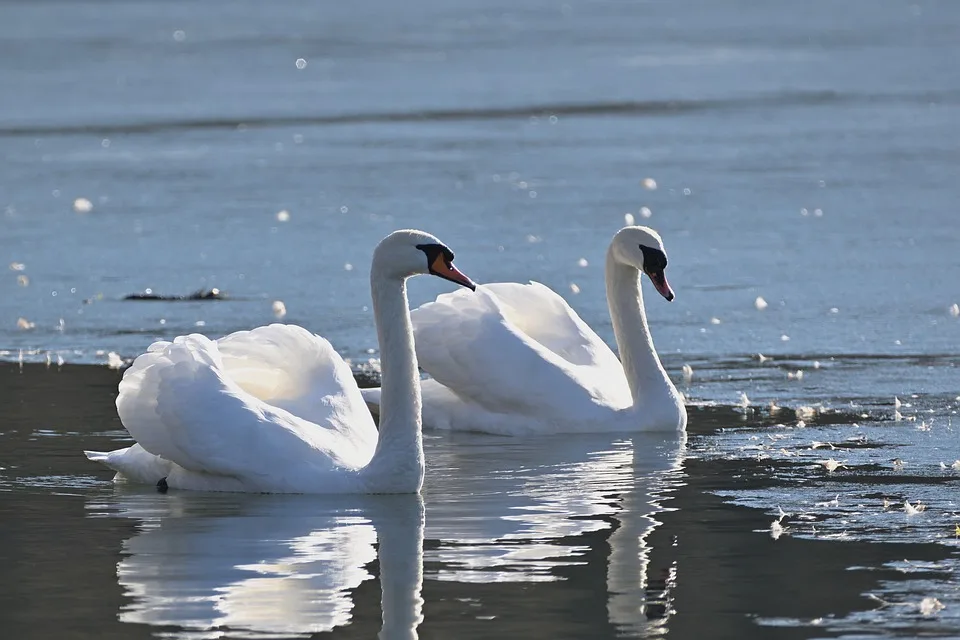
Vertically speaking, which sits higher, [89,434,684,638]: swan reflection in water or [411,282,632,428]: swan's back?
[411,282,632,428]: swan's back

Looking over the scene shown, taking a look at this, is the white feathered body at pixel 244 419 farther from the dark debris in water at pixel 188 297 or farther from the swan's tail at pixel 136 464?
the dark debris in water at pixel 188 297

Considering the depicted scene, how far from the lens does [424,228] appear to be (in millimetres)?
14484

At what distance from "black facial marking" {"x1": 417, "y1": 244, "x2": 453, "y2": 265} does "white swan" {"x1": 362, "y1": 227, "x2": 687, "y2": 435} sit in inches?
78.4

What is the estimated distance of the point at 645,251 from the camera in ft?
32.1

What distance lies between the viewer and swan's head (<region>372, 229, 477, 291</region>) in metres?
7.59

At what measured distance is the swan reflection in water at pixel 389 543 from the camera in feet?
19.3

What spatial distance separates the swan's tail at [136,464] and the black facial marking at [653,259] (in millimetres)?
2798

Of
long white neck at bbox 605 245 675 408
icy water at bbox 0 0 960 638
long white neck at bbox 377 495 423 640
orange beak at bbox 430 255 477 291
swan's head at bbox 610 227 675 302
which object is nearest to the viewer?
long white neck at bbox 377 495 423 640

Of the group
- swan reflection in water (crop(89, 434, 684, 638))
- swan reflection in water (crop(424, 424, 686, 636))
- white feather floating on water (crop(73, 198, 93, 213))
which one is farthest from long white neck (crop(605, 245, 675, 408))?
white feather floating on water (crop(73, 198, 93, 213))

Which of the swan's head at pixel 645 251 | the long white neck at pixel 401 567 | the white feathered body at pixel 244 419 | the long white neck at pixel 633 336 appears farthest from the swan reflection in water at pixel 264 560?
the swan's head at pixel 645 251

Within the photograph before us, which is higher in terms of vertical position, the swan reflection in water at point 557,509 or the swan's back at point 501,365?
the swan's back at point 501,365

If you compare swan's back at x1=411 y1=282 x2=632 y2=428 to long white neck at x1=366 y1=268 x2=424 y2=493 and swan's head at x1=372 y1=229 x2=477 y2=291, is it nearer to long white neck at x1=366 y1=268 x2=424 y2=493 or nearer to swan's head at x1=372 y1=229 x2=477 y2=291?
long white neck at x1=366 y1=268 x2=424 y2=493

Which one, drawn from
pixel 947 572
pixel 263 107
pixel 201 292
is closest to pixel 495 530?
pixel 947 572

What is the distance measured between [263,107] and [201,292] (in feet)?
36.9
